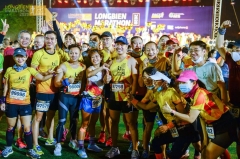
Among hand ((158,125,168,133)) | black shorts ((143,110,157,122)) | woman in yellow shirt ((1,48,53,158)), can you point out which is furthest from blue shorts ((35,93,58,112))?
hand ((158,125,168,133))

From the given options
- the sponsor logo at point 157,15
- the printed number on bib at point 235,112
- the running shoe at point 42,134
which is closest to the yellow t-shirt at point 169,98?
the printed number on bib at point 235,112

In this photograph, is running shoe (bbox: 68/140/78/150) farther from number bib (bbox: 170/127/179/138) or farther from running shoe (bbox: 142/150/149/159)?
number bib (bbox: 170/127/179/138)

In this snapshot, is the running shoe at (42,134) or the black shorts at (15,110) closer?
the black shorts at (15,110)

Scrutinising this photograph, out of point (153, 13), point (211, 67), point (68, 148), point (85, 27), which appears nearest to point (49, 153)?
point (68, 148)

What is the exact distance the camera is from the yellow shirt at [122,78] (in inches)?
195

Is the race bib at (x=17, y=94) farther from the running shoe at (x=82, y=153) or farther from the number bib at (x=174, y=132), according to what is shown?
the number bib at (x=174, y=132)

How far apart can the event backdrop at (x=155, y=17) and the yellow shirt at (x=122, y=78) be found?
20.9 metres

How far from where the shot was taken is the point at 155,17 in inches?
1044

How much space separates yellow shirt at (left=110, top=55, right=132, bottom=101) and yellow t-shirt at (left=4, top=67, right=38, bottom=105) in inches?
54.9

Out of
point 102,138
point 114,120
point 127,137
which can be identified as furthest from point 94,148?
point 127,137

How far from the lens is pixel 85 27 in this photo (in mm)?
25188

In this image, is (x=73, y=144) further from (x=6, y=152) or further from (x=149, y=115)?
(x=149, y=115)

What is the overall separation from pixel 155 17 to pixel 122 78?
2243 cm

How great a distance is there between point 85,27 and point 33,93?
65.4 feet
